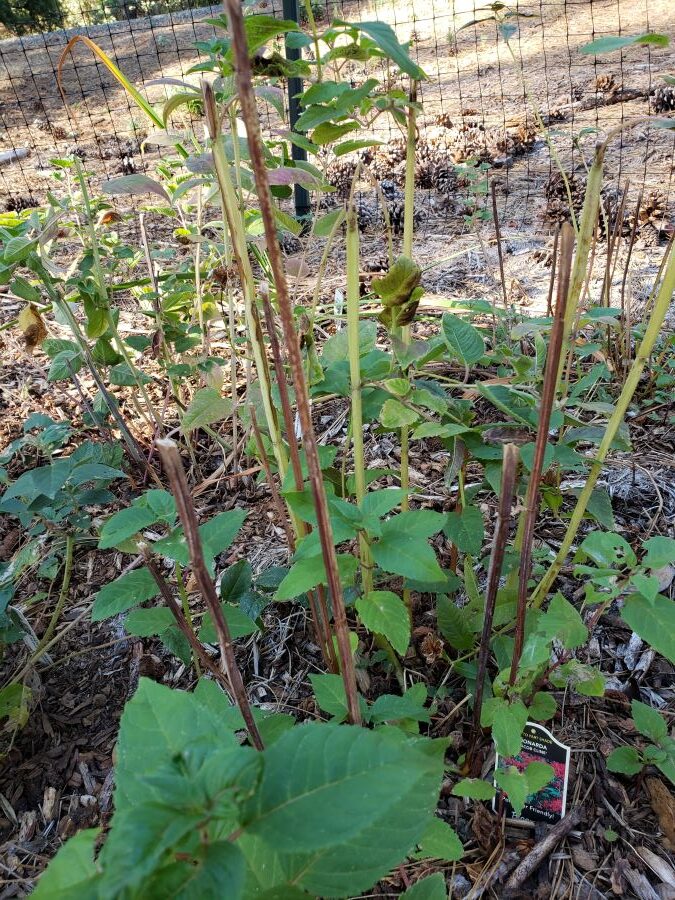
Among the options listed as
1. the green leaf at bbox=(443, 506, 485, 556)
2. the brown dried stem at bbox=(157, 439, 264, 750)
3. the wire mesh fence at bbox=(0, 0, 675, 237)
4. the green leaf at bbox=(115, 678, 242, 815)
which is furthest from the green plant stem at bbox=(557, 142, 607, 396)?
the wire mesh fence at bbox=(0, 0, 675, 237)

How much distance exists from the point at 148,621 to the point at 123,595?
73mm

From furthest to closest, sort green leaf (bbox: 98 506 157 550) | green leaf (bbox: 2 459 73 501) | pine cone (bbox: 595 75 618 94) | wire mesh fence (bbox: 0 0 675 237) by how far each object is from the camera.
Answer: pine cone (bbox: 595 75 618 94), wire mesh fence (bbox: 0 0 675 237), green leaf (bbox: 2 459 73 501), green leaf (bbox: 98 506 157 550)

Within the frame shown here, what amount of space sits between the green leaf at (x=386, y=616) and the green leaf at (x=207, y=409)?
1.99ft

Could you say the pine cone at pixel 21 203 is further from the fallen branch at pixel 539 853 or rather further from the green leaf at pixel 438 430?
the fallen branch at pixel 539 853

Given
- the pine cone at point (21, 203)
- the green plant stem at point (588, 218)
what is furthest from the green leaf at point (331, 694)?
the pine cone at point (21, 203)

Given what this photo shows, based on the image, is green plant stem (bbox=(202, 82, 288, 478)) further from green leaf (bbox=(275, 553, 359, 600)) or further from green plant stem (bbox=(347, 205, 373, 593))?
green leaf (bbox=(275, 553, 359, 600))

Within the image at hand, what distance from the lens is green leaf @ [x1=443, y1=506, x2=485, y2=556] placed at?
116 centimetres

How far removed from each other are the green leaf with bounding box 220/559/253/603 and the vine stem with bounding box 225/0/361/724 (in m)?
0.43

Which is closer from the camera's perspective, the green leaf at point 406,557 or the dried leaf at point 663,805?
the green leaf at point 406,557

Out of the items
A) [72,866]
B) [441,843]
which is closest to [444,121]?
[441,843]

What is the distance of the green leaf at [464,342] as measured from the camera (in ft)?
3.74

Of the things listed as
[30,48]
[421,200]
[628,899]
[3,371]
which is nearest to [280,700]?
[628,899]

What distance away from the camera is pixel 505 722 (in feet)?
3.15

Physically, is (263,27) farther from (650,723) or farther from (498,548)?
(650,723)
